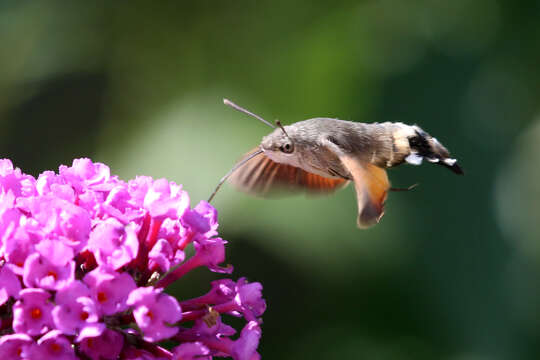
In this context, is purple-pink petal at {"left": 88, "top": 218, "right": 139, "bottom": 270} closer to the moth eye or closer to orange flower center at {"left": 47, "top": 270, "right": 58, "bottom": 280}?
orange flower center at {"left": 47, "top": 270, "right": 58, "bottom": 280}

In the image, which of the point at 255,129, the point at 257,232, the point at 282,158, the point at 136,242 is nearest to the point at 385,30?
the point at 255,129

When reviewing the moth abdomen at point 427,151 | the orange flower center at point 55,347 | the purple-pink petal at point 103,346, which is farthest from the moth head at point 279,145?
the orange flower center at point 55,347

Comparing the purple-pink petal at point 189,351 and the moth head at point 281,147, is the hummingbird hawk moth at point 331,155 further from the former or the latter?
the purple-pink petal at point 189,351

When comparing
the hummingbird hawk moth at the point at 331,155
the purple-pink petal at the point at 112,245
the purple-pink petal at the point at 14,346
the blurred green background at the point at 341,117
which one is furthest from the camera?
the blurred green background at the point at 341,117

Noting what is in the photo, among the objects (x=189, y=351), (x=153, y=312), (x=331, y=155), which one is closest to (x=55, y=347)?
(x=153, y=312)

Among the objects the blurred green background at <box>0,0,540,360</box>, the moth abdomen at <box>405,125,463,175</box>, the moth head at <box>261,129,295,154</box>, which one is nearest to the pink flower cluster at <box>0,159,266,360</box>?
the moth head at <box>261,129,295,154</box>

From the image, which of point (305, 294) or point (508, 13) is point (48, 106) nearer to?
point (305, 294)
